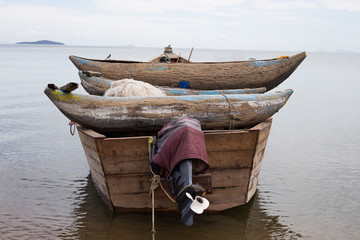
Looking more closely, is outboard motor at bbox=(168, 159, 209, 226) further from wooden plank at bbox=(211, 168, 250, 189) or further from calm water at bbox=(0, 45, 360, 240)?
calm water at bbox=(0, 45, 360, 240)

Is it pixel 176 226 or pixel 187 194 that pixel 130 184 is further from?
pixel 187 194

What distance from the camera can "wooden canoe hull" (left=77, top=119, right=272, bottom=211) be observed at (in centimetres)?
381

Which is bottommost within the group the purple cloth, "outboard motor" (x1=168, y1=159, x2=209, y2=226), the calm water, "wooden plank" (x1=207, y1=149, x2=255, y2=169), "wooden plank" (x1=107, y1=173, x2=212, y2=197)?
the calm water

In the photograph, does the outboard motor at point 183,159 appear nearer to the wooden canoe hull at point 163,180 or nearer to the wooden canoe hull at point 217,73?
the wooden canoe hull at point 163,180

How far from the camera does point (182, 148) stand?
3.17m

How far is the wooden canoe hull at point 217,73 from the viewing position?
23.2 ft

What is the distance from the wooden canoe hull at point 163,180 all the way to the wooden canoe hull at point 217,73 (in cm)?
287

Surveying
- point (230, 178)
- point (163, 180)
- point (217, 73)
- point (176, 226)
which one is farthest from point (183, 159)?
point (217, 73)

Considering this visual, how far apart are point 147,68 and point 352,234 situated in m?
4.87

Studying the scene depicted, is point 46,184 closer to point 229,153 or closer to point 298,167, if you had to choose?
point 229,153

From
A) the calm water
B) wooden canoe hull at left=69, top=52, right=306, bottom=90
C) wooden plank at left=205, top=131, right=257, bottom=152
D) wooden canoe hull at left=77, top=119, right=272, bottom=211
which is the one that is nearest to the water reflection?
the calm water

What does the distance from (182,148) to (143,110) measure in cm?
98

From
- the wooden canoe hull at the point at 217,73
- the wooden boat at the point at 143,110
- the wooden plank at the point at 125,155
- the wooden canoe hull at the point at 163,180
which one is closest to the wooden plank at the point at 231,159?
the wooden canoe hull at the point at 163,180

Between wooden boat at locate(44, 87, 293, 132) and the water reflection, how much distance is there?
1.21 metres
